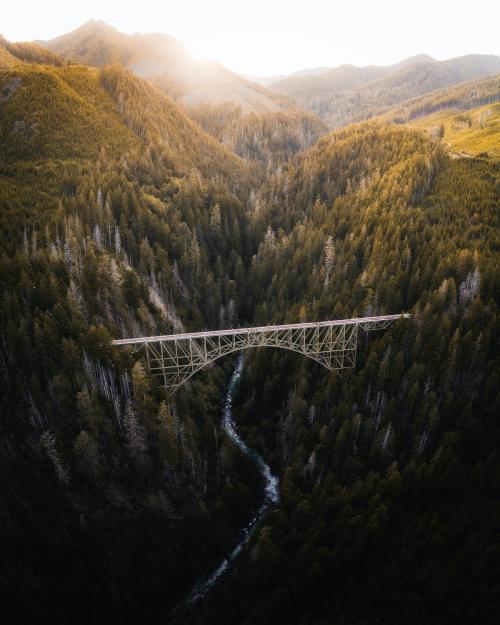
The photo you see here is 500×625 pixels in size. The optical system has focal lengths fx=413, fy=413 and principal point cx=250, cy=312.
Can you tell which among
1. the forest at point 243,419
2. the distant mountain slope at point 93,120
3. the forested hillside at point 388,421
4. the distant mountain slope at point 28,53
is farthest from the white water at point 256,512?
the distant mountain slope at point 28,53

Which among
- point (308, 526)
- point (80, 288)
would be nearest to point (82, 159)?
point (80, 288)

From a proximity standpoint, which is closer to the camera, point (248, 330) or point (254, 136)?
point (248, 330)

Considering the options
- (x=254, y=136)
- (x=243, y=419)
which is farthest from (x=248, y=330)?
(x=254, y=136)

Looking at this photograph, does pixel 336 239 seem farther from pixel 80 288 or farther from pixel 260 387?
pixel 80 288

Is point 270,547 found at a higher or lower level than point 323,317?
lower

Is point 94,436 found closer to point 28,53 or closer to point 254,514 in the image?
point 254,514

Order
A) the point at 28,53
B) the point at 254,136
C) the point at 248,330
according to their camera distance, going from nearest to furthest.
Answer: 1. the point at 248,330
2. the point at 28,53
3. the point at 254,136

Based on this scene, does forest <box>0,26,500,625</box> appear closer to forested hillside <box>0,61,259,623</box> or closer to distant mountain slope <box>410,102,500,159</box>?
forested hillside <box>0,61,259,623</box>
